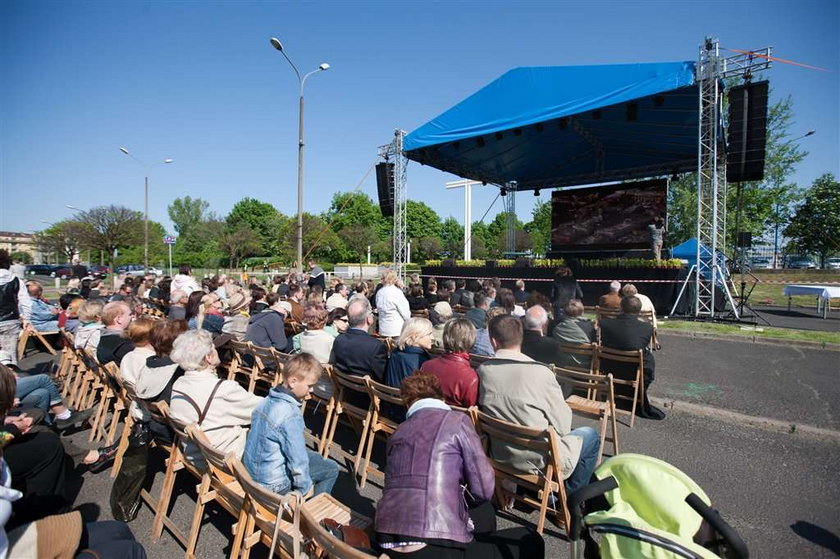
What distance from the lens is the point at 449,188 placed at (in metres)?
29.5

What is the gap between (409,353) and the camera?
336 centimetres

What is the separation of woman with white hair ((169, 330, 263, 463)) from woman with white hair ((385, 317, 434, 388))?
1.09m

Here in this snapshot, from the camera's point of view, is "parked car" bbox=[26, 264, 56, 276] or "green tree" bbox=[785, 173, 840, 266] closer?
"green tree" bbox=[785, 173, 840, 266]

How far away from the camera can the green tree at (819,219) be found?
3198 centimetres

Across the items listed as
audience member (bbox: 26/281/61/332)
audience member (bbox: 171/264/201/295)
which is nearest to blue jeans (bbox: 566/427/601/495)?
audience member (bbox: 171/264/201/295)

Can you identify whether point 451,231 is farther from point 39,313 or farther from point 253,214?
point 39,313

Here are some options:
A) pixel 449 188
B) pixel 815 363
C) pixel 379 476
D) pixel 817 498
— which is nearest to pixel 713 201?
pixel 815 363

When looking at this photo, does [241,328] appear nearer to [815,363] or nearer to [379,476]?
[379,476]

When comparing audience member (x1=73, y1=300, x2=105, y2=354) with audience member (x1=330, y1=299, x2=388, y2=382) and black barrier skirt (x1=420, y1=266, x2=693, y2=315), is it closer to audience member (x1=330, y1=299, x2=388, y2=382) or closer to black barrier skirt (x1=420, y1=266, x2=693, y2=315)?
audience member (x1=330, y1=299, x2=388, y2=382)

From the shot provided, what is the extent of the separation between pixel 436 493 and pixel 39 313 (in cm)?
886

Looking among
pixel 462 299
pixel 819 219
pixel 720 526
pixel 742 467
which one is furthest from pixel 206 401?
pixel 819 219

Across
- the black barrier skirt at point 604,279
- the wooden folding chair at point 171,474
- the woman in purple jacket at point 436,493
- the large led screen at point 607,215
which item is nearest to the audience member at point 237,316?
the wooden folding chair at point 171,474

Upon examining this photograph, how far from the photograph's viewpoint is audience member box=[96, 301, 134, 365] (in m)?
4.02

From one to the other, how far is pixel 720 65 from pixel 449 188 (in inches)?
815
